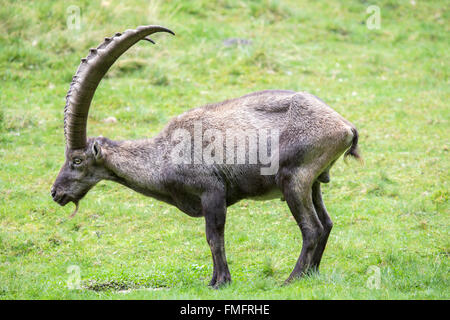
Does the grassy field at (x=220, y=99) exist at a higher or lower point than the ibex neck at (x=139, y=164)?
lower

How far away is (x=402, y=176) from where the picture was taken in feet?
37.1

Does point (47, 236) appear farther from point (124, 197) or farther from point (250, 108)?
point (250, 108)

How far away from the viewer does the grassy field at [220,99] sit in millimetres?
8000

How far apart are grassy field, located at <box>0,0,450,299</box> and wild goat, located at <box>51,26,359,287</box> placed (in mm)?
857

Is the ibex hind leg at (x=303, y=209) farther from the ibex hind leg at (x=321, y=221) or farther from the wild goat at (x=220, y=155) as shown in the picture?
the ibex hind leg at (x=321, y=221)

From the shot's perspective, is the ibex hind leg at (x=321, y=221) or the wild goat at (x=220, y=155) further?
the ibex hind leg at (x=321, y=221)

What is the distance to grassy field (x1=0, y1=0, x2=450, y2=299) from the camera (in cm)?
800

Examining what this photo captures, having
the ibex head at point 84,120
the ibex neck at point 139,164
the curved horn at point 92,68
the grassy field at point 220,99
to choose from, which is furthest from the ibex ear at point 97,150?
the grassy field at point 220,99

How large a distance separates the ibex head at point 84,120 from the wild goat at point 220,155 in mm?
12

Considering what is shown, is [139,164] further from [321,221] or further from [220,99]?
[220,99]

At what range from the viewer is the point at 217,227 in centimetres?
744

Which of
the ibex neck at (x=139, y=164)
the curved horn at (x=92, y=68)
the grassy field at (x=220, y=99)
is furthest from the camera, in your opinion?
the grassy field at (x=220, y=99)

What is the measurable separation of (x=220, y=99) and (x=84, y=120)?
6.82 metres

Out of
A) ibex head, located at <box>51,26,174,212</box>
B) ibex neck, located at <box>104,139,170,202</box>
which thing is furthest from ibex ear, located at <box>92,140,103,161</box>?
ibex neck, located at <box>104,139,170,202</box>
